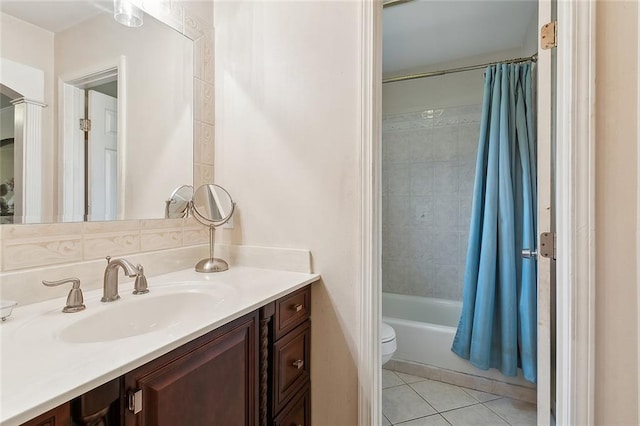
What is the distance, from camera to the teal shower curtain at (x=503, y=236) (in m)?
1.90

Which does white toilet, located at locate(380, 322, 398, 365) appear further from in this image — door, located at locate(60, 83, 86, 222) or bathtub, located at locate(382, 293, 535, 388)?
door, located at locate(60, 83, 86, 222)

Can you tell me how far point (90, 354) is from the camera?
0.61 m

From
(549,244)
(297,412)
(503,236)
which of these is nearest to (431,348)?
(503,236)

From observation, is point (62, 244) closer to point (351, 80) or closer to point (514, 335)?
point (351, 80)

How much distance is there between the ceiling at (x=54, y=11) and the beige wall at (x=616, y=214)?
1635 millimetres

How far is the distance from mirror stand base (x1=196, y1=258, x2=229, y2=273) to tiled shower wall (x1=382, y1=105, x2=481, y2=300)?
1.87 meters

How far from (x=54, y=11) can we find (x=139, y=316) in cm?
102

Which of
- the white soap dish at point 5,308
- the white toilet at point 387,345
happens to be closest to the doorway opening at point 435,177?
the white toilet at point 387,345

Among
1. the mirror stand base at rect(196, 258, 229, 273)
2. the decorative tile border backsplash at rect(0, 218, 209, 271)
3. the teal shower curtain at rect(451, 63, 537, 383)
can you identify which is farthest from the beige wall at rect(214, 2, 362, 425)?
the teal shower curtain at rect(451, 63, 537, 383)

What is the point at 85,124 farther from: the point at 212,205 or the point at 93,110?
the point at 212,205

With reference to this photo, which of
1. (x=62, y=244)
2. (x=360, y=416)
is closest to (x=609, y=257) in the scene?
(x=360, y=416)

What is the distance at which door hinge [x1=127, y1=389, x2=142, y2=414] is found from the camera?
619 millimetres

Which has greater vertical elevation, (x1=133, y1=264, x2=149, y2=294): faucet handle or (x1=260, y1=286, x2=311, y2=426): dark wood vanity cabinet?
(x1=133, y1=264, x2=149, y2=294): faucet handle

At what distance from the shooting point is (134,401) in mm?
626
